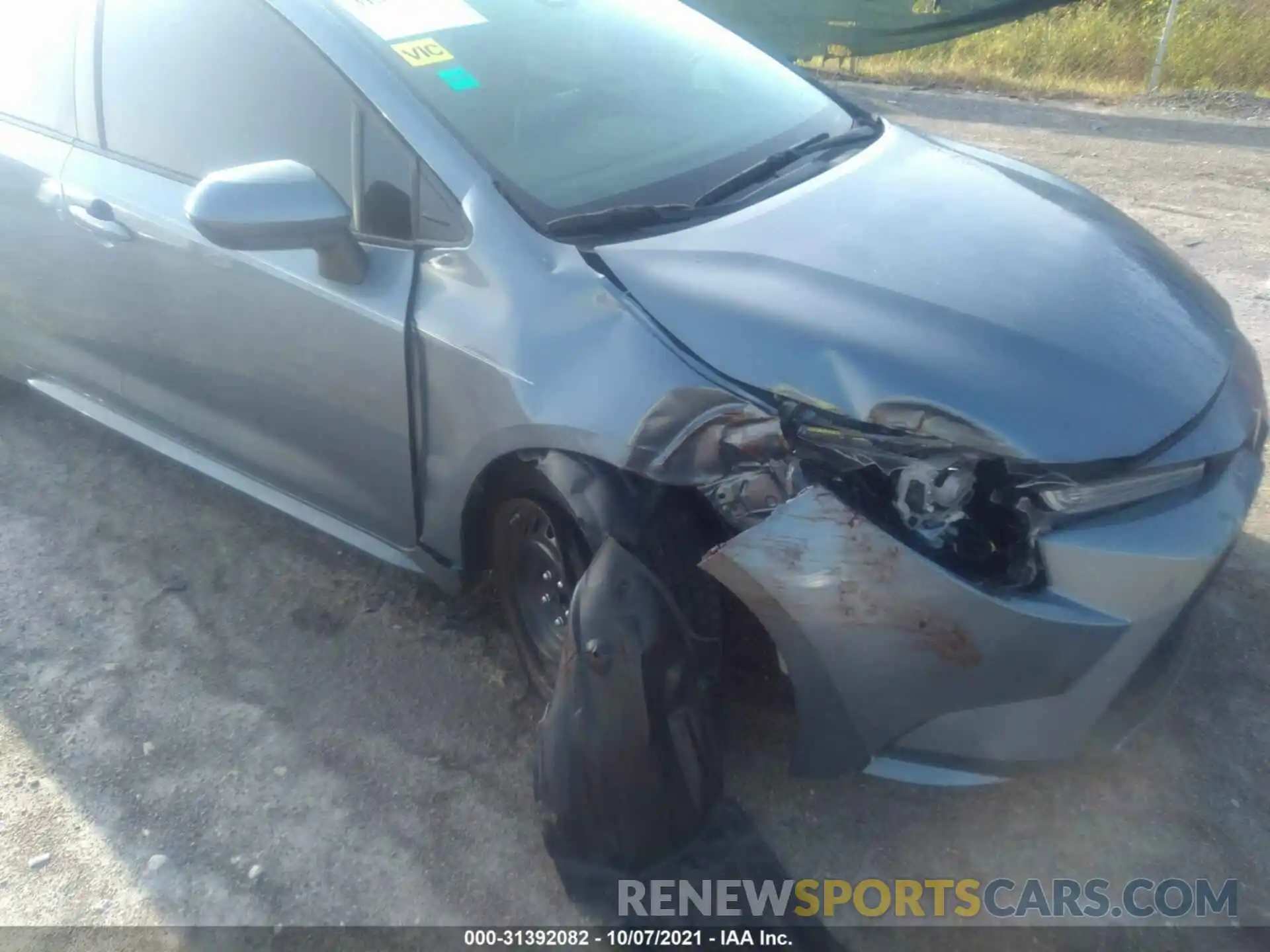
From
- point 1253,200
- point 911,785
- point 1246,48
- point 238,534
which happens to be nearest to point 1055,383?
point 911,785

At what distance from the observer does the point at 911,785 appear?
2.02m

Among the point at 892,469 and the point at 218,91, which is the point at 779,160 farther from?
the point at 218,91

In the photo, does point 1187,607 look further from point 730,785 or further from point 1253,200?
point 1253,200

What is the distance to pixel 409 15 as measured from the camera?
2.68 metres

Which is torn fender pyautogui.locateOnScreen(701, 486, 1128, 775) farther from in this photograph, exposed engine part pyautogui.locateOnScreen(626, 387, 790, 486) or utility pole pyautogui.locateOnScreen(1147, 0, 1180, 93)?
utility pole pyautogui.locateOnScreen(1147, 0, 1180, 93)

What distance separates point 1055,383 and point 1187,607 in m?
0.51

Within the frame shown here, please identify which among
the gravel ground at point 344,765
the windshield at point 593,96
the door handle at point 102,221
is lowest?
A: the gravel ground at point 344,765

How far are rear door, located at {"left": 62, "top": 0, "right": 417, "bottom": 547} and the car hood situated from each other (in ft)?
2.12

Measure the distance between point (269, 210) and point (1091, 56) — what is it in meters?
9.40

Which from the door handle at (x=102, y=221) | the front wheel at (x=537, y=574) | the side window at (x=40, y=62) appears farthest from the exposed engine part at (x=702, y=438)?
the side window at (x=40, y=62)

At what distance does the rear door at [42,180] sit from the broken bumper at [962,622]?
2.39 metres

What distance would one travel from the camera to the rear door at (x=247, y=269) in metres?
2.48

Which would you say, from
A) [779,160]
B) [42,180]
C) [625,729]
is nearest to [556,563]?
[625,729]

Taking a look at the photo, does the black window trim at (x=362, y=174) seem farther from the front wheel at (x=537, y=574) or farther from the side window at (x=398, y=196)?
the front wheel at (x=537, y=574)
